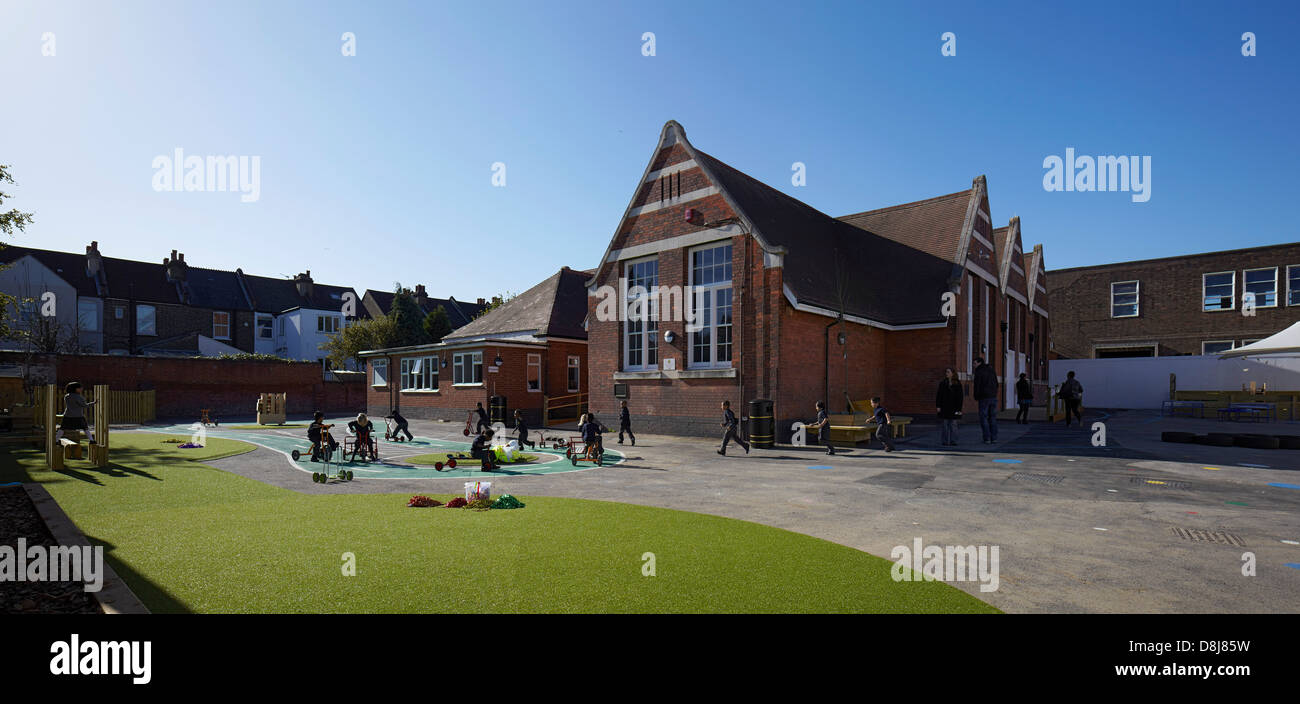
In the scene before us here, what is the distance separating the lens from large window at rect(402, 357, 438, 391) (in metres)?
30.4

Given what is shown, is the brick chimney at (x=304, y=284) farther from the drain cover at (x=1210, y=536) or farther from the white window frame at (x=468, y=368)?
the drain cover at (x=1210, y=536)

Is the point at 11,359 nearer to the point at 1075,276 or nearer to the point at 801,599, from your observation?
the point at 801,599

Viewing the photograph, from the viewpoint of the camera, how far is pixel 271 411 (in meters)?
28.3

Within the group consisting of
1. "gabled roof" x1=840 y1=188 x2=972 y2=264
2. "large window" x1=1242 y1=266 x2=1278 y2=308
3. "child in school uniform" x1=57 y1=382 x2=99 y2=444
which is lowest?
"child in school uniform" x1=57 y1=382 x2=99 y2=444

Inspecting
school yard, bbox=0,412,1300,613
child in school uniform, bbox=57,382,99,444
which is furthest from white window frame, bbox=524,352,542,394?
child in school uniform, bbox=57,382,99,444

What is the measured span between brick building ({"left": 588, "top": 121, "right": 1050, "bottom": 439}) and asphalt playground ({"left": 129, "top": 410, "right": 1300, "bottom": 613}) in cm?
294

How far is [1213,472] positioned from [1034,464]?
280cm

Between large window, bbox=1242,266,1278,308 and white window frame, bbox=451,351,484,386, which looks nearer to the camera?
white window frame, bbox=451,351,484,386

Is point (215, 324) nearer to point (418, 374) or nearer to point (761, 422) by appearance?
point (418, 374)

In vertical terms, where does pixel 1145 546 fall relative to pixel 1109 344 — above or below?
below

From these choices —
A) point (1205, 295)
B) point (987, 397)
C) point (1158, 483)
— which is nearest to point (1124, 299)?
point (1205, 295)

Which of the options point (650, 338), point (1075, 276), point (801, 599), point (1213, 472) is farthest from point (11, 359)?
point (1075, 276)

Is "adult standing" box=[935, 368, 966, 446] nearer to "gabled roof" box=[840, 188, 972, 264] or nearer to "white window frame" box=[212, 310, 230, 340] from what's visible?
"gabled roof" box=[840, 188, 972, 264]
